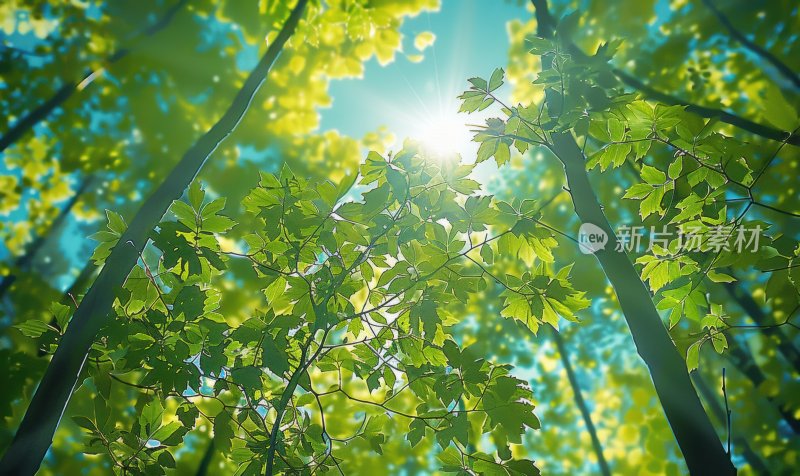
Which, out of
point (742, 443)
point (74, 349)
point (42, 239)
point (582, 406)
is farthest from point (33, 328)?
point (742, 443)

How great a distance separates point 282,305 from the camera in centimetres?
167

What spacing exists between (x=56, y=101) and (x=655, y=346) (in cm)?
721

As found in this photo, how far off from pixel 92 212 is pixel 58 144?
1.41 meters

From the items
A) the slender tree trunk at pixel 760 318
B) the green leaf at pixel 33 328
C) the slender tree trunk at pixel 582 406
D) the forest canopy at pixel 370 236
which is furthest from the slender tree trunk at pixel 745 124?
the slender tree trunk at pixel 582 406

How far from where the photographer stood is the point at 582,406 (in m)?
7.54

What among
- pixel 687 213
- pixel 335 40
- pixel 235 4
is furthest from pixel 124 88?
pixel 687 213

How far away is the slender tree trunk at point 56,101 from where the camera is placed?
5.25 m

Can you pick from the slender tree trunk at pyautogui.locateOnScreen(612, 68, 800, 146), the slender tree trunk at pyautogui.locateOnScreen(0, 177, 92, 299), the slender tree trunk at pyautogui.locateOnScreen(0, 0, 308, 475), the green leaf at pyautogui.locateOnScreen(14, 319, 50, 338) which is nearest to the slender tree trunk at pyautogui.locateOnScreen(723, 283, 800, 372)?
the slender tree trunk at pyautogui.locateOnScreen(612, 68, 800, 146)

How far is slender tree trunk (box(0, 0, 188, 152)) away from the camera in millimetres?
5246

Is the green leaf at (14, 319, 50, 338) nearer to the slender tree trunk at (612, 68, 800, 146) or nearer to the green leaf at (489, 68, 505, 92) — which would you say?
the green leaf at (489, 68, 505, 92)

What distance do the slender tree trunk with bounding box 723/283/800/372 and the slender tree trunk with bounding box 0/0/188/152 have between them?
844 cm

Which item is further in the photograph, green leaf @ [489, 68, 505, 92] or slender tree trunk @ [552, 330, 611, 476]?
slender tree trunk @ [552, 330, 611, 476]

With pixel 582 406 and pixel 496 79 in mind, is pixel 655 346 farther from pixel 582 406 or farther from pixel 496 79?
pixel 582 406

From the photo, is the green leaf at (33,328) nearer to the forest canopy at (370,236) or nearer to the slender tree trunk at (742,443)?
the forest canopy at (370,236)
